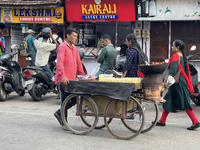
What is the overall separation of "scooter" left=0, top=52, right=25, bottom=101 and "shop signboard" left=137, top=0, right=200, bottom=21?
580 centimetres

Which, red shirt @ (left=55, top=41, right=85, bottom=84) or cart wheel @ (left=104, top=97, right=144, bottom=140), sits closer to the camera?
cart wheel @ (left=104, top=97, right=144, bottom=140)

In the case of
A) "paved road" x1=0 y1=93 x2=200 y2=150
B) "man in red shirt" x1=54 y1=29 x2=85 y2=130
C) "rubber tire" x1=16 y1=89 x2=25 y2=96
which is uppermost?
"man in red shirt" x1=54 y1=29 x2=85 y2=130

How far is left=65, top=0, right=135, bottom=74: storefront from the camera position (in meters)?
14.2

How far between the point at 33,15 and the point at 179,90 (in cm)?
1006

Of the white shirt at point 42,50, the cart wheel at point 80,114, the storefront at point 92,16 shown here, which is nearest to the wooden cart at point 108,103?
the cart wheel at point 80,114

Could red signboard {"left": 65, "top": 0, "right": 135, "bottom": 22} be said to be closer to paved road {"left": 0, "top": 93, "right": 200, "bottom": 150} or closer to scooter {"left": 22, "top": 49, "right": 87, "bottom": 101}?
scooter {"left": 22, "top": 49, "right": 87, "bottom": 101}

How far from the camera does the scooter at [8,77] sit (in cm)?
973

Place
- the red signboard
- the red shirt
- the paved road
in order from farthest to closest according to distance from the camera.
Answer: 1. the red signboard
2. the red shirt
3. the paved road

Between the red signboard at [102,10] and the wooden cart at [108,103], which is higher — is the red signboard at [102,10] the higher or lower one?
the higher one

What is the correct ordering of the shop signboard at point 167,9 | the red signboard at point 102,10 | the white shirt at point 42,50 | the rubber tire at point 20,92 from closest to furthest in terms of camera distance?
1. the white shirt at point 42,50
2. the rubber tire at point 20,92
3. the shop signboard at point 167,9
4. the red signboard at point 102,10

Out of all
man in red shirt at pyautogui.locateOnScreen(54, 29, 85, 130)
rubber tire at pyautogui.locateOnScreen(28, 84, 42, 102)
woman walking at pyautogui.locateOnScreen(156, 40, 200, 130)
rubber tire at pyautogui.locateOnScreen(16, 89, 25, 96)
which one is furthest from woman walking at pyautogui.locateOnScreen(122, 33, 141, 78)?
rubber tire at pyautogui.locateOnScreen(16, 89, 25, 96)

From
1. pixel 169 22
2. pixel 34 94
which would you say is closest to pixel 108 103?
pixel 34 94

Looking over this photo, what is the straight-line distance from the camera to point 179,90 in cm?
656

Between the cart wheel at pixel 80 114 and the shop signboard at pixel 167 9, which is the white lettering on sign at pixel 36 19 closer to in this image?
the shop signboard at pixel 167 9
